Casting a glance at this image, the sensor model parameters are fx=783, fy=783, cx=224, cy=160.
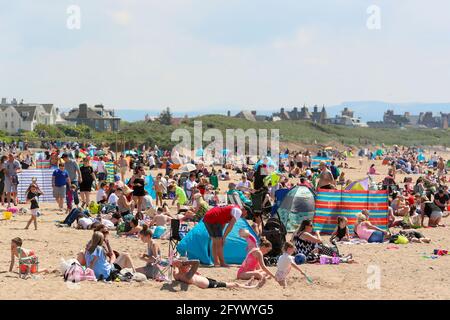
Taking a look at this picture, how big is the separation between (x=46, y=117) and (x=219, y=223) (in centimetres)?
7447

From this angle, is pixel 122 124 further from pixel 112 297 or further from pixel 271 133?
pixel 112 297

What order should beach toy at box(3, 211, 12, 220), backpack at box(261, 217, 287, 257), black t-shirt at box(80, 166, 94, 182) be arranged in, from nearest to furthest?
backpack at box(261, 217, 287, 257) < beach toy at box(3, 211, 12, 220) < black t-shirt at box(80, 166, 94, 182)

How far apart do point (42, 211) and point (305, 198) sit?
5.61 metres

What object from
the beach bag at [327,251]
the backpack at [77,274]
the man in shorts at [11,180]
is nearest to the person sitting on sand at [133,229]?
the beach bag at [327,251]

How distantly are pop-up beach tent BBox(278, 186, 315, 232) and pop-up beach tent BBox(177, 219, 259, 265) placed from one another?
3.20 metres

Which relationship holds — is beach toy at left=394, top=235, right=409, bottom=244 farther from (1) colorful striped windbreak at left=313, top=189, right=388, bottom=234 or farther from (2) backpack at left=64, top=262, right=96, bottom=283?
(2) backpack at left=64, top=262, right=96, bottom=283

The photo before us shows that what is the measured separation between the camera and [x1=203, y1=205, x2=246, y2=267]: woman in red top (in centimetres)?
1049

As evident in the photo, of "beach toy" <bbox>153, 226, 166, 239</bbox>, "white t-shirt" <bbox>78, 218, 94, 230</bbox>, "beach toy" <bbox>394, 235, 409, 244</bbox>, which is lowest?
"beach toy" <bbox>394, 235, 409, 244</bbox>

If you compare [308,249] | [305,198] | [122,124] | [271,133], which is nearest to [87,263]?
[308,249]

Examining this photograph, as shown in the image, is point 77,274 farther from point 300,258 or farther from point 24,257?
point 300,258

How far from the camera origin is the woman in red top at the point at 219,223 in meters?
10.5

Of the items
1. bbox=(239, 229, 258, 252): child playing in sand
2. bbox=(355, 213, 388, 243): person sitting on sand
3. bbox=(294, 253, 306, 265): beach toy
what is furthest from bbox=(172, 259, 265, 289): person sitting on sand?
bbox=(355, 213, 388, 243): person sitting on sand

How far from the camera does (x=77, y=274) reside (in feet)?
30.3

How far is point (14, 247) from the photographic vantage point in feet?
31.8
